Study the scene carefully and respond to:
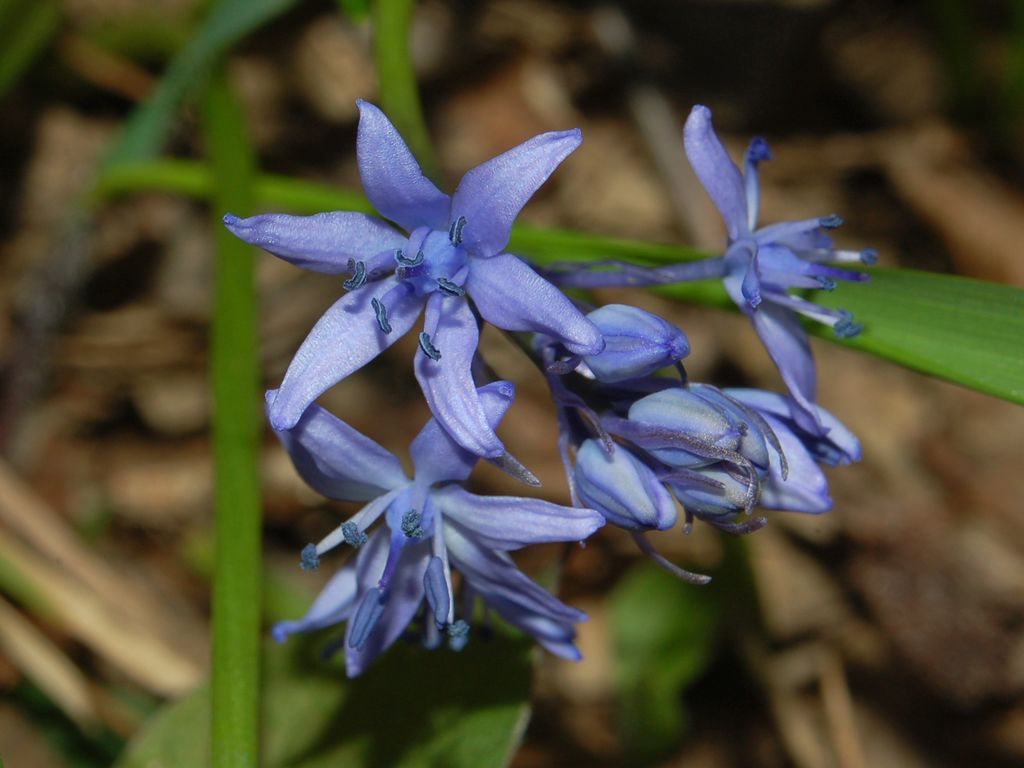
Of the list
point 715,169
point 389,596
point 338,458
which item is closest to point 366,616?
point 389,596

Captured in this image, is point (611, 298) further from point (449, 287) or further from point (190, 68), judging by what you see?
point (449, 287)

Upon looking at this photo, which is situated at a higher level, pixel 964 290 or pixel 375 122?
pixel 375 122

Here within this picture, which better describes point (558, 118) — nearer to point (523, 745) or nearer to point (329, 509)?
point (329, 509)

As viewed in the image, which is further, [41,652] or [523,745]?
[523,745]

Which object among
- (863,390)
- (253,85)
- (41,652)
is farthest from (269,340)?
(863,390)

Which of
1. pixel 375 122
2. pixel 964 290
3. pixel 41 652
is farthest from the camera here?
pixel 41 652

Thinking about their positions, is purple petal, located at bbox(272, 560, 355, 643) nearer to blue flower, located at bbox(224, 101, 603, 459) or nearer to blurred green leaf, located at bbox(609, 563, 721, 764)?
blue flower, located at bbox(224, 101, 603, 459)

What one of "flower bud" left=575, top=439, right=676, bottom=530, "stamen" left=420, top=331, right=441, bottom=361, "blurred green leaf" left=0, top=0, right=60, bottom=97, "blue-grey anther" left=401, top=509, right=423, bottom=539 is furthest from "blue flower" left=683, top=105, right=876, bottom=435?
"blurred green leaf" left=0, top=0, right=60, bottom=97
